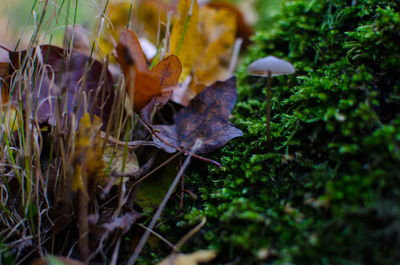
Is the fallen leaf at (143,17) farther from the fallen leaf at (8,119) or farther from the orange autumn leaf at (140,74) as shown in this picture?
the fallen leaf at (8,119)

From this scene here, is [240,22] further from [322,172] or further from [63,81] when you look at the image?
[322,172]

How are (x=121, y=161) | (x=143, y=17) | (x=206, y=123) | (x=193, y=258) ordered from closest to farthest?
(x=193, y=258) → (x=121, y=161) → (x=206, y=123) → (x=143, y=17)

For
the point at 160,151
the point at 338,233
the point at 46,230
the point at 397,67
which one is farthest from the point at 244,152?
the point at 46,230

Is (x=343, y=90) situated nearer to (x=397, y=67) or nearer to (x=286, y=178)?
(x=397, y=67)

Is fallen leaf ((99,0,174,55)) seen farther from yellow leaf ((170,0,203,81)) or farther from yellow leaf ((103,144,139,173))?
yellow leaf ((103,144,139,173))

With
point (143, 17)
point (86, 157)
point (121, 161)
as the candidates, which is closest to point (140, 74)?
point (86, 157)

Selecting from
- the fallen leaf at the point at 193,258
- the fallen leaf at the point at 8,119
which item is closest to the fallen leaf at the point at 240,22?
the fallen leaf at the point at 8,119
